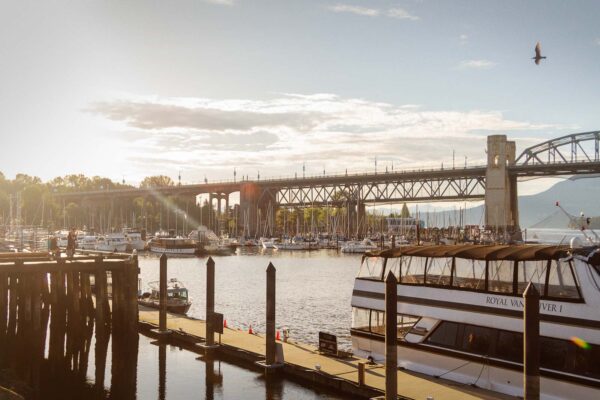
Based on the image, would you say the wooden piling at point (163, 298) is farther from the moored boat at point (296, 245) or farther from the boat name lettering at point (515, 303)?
the moored boat at point (296, 245)

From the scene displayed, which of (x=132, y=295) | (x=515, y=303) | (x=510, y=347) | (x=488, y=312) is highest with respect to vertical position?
(x=515, y=303)

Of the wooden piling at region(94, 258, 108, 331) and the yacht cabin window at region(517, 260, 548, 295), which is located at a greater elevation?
the yacht cabin window at region(517, 260, 548, 295)

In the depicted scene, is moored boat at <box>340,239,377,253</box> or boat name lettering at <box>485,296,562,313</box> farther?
moored boat at <box>340,239,377,253</box>

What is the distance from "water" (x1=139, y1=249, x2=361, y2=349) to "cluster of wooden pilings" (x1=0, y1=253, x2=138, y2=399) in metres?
12.8

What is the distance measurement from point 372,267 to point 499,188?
470 feet

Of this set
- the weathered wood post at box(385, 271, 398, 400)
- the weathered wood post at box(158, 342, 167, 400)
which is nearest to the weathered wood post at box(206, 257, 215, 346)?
the weathered wood post at box(158, 342, 167, 400)

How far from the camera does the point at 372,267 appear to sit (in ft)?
100

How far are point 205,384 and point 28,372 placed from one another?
823cm

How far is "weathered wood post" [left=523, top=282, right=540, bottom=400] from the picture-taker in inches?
691

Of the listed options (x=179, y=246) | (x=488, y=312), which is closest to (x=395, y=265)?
(x=488, y=312)

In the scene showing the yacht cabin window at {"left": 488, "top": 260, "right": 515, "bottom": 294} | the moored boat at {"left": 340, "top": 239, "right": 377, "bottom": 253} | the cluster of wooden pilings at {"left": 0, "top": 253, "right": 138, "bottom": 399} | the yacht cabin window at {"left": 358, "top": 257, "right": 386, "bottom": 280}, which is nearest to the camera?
the yacht cabin window at {"left": 488, "top": 260, "right": 515, "bottom": 294}

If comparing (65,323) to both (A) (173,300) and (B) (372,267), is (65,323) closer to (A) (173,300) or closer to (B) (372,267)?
(B) (372,267)

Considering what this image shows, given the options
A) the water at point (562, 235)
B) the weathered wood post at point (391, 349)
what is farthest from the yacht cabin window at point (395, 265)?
the weathered wood post at point (391, 349)

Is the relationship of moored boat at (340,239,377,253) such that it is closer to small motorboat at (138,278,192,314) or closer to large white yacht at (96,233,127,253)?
large white yacht at (96,233,127,253)
